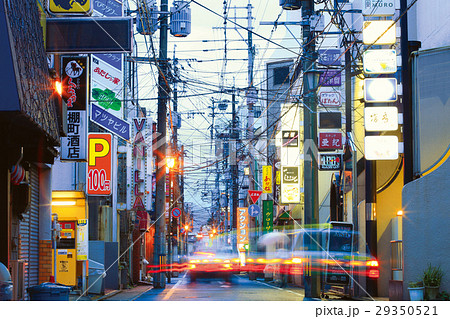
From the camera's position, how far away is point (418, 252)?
69.1 ft

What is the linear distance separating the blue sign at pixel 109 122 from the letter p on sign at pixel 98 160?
3.45m

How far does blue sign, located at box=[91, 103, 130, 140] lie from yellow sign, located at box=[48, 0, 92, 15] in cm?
737

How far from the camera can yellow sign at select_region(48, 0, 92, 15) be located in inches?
698

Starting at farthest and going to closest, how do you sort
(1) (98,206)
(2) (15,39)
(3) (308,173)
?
(1) (98,206) → (3) (308,173) → (2) (15,39)

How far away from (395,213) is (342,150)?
562cm

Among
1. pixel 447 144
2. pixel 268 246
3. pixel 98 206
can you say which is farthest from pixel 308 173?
pixel 268 246

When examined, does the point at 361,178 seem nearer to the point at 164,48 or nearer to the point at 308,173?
the point at 308,173

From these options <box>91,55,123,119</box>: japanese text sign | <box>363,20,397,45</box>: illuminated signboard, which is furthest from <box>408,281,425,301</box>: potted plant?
<box>91,55,123,119</box>: japanese text sign

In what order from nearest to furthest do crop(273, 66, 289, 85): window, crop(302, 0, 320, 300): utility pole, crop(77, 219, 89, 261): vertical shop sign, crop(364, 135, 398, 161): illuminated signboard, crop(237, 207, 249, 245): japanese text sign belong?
crop(364, 135, 398, 161): illuminated signboard
crop(77, 219, 89, 261): vertical shop sign
crop(302, 0, 320, 300): utility pole
crop(237, 207, 249, 245): japanese text sign
crop(273, 66, 289, 85): window

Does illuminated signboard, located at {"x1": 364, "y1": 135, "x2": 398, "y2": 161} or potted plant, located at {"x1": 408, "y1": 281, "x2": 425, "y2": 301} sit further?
illuminated signboard, located at {"x1": 364, "y1": 135, "x2": 398, "y2": 161}

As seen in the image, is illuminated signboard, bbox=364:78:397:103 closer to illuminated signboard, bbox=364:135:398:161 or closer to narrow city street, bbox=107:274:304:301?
illuminated signboard, bbox=364:135:398:161

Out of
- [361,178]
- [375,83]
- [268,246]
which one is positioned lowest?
[268,246]

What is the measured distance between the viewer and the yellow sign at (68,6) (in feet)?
58.2

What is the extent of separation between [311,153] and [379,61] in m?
4.89
